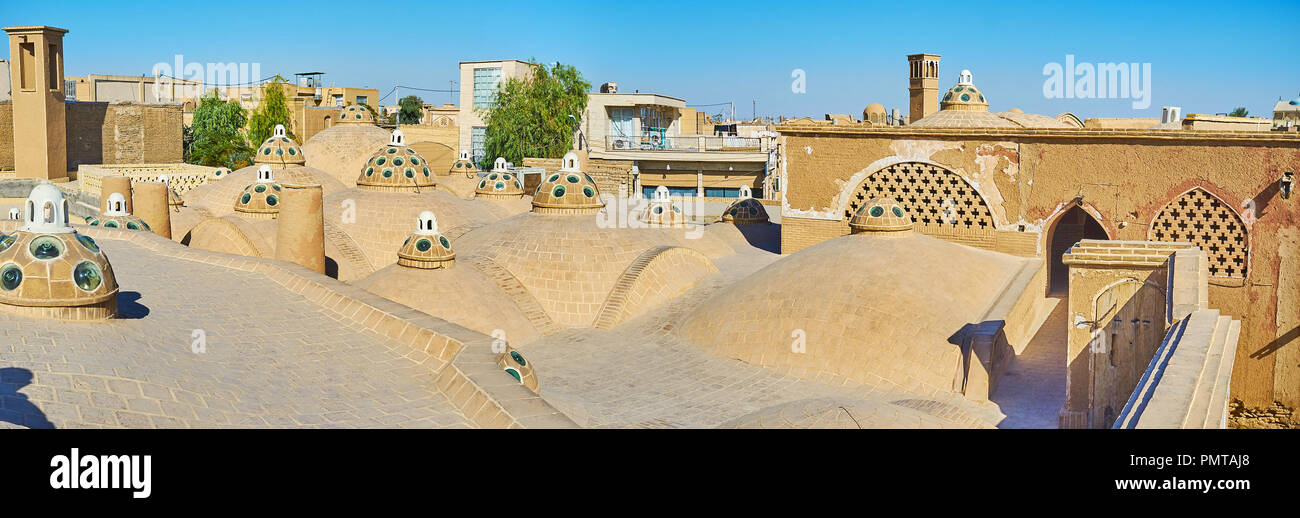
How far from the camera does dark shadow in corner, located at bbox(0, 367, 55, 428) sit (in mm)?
5988

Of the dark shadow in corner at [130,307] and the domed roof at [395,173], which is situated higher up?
the domed roof at [395,173]

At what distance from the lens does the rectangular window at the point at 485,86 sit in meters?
39.6

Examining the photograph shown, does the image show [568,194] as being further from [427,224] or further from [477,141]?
[477,141]

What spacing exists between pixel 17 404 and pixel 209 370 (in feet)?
5.69

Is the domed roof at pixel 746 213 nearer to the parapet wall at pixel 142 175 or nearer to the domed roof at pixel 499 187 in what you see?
the domed roof at pixel 499 187

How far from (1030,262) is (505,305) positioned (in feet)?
27.3

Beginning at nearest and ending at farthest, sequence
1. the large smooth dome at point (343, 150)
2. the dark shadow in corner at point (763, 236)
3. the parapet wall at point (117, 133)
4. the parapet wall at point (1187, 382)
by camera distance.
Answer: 1. the parapet wall at point (1187, 382)
2. the dark shadow in corner at point (763, 236)
3. the large smooth dome at point (343, 150)
4. the parapet wall at point (117, 133)

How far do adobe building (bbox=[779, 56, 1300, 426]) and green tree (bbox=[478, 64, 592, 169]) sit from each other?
18976 millimetres

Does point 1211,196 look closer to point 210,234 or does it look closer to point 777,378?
point 777,378

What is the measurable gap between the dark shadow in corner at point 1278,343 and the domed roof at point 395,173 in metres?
14.7

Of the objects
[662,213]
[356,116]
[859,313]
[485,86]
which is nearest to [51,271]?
→ [859,313]

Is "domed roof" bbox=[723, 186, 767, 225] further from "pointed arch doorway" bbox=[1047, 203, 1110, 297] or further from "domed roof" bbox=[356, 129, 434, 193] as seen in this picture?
"domed roof" bbox=[356, 129, 434, 193]

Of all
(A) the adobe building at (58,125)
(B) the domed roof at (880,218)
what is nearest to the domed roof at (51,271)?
(B) the domed roof at (880,218)
